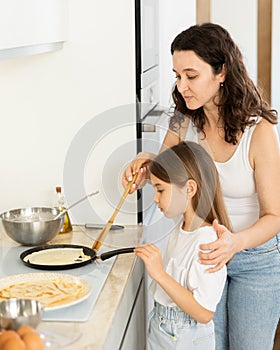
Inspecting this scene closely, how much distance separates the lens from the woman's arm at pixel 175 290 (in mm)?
1853

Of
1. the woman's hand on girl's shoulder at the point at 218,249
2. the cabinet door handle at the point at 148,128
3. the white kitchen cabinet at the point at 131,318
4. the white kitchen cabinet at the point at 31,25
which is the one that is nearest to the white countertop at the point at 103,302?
the white kitchen cabinet at the point at 131,318

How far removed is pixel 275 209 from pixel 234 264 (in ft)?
0.70

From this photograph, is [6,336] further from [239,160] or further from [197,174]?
[239,160]

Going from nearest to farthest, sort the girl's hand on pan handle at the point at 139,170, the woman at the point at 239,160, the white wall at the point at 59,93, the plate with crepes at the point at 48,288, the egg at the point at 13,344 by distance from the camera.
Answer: the egg at the point at 13,344 < the plate with crepes at the point at 48,288 < the woman at the point at 239,160 < the girl's hand on pan handle at the point at 139,170 < the white wall at the point at 59,93

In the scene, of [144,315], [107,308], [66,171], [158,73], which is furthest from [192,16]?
[107,308]

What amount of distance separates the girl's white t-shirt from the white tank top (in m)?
0.22

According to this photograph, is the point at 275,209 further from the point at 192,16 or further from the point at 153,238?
the point at 192,16

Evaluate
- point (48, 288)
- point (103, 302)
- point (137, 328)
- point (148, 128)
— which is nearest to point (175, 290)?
point (103, 302)

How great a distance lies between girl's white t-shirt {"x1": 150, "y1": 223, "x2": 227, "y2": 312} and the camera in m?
1.88

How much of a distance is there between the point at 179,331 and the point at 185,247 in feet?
0.72

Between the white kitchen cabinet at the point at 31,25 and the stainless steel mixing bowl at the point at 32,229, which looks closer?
the white kitchen cabinet at the point at 31,25

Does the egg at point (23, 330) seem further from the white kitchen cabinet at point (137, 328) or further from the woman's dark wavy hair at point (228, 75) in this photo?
the woman's dark wavy hair at point (228, 75)

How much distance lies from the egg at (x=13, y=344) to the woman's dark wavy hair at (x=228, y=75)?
3.53 feet

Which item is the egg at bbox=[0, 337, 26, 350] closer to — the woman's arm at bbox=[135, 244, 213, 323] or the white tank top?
the woman's arm at bbox=[135, 244, 213, 323]
